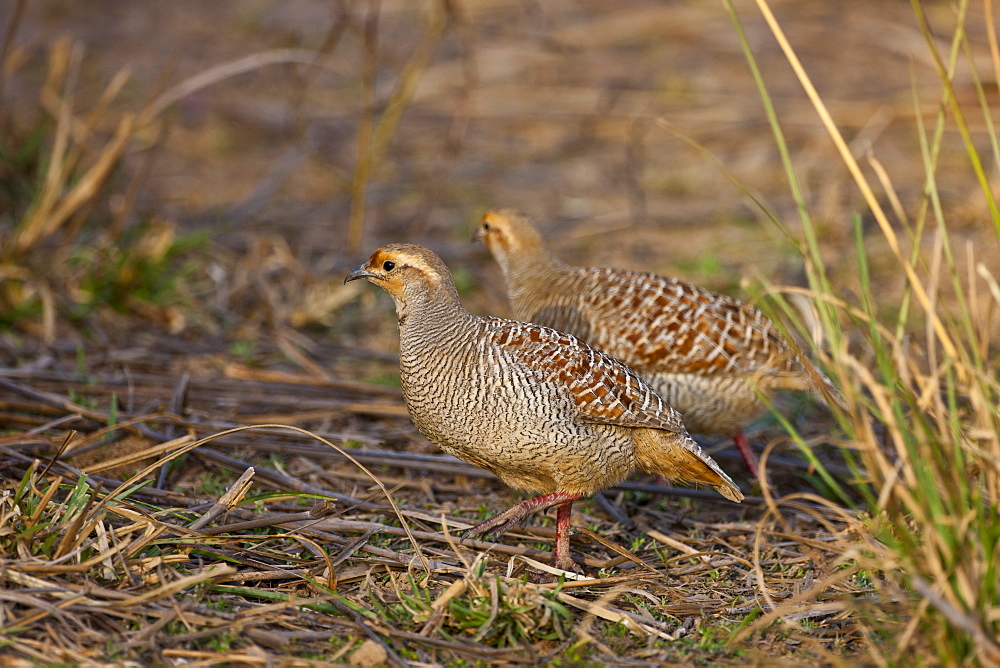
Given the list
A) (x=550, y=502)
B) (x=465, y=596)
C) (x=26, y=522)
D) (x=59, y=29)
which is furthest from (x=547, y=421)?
(x=59, y=29)

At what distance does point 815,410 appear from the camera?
19.7 feet

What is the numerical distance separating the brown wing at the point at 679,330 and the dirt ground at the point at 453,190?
1.69 feet

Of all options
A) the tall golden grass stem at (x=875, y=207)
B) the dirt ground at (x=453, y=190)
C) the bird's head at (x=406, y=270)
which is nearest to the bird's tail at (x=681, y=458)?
the dirt ground at (x=453, y=190)

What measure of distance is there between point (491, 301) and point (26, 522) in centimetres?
429

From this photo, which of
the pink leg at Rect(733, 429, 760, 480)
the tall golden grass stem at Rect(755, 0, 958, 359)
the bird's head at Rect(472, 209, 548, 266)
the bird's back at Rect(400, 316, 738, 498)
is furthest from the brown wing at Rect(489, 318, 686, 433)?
the bird's head at Rect(472, 209, 548, 266)

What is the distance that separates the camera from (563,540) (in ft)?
13.7

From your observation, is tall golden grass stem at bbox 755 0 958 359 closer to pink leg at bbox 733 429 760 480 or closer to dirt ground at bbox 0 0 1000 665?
dirt ground at bbox 0 0 1000 665

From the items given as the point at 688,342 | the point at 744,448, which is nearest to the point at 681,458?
the point at 688,342

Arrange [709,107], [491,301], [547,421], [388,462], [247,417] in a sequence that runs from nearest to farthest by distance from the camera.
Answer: [547,421] < [388,462] < [247,417] < [491,301] < [709,107]

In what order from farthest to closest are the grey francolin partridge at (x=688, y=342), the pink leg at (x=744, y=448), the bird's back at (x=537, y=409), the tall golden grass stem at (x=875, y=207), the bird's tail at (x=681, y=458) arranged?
the pink leg at (x=744, y=448)
the grey francolin partridge at (x=688, y=342)
the bird's tail at (x=681, y=458)
the bird's back at (x=537, y=409)
the tall golden grass stem at (x=875, y=207)

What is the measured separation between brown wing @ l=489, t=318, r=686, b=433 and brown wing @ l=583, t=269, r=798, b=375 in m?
0.63

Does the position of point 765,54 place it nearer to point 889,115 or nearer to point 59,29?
point 889,115

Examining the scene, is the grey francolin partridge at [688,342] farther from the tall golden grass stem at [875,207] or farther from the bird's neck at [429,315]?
the tall golden grass stem at [875,207]

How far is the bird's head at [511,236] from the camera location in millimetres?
5777
